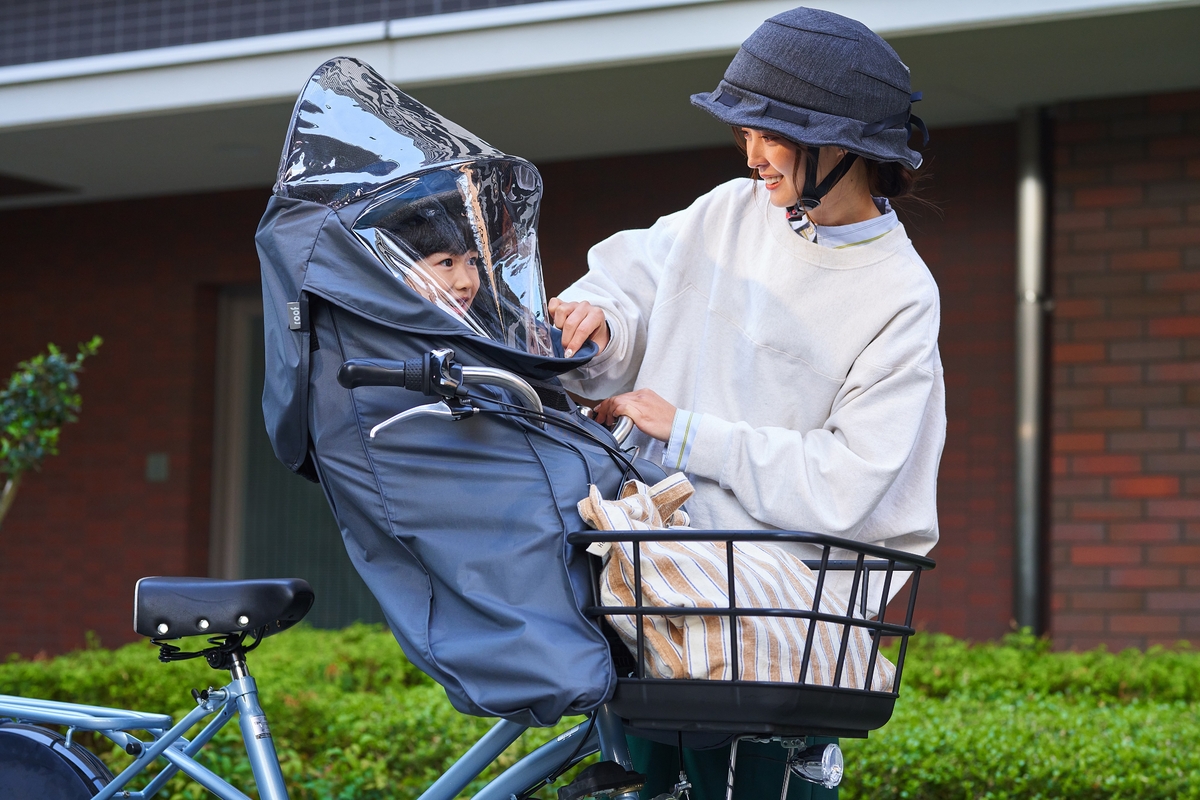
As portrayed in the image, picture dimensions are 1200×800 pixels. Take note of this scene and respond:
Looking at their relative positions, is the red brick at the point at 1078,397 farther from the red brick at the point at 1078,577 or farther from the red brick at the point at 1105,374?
the red brick at the point at 1078,577

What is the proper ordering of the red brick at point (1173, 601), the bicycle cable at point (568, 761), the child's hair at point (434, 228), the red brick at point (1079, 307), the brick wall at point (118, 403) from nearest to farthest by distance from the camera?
1. the bicycle cable at point (568, 761)
2. the child's hair at point (434, 228)
3. the red brick at point (1173, 601)
4. the red brick at point (1079, 307)
5. the brick wall at point (118, 403)

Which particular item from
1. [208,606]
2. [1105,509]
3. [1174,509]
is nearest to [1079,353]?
[1105,509]

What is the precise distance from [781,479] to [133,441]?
26.7ft

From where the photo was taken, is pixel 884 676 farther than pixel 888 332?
No

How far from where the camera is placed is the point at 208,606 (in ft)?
6.97

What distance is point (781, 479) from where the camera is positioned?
5.88 feet

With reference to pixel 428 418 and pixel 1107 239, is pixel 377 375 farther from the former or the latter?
pixel 1107 239

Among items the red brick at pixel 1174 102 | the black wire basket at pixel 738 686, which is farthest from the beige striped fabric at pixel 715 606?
the red brick at pixel 1174 102

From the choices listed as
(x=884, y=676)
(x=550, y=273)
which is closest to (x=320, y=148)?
(x=884, y=676)

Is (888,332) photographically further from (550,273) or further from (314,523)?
(314,523)

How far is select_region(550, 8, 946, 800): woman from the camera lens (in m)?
1.79

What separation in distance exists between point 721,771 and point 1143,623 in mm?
5374

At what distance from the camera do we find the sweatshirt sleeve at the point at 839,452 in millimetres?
1771

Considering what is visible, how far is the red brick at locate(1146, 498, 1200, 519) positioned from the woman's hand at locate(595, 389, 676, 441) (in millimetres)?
5482
